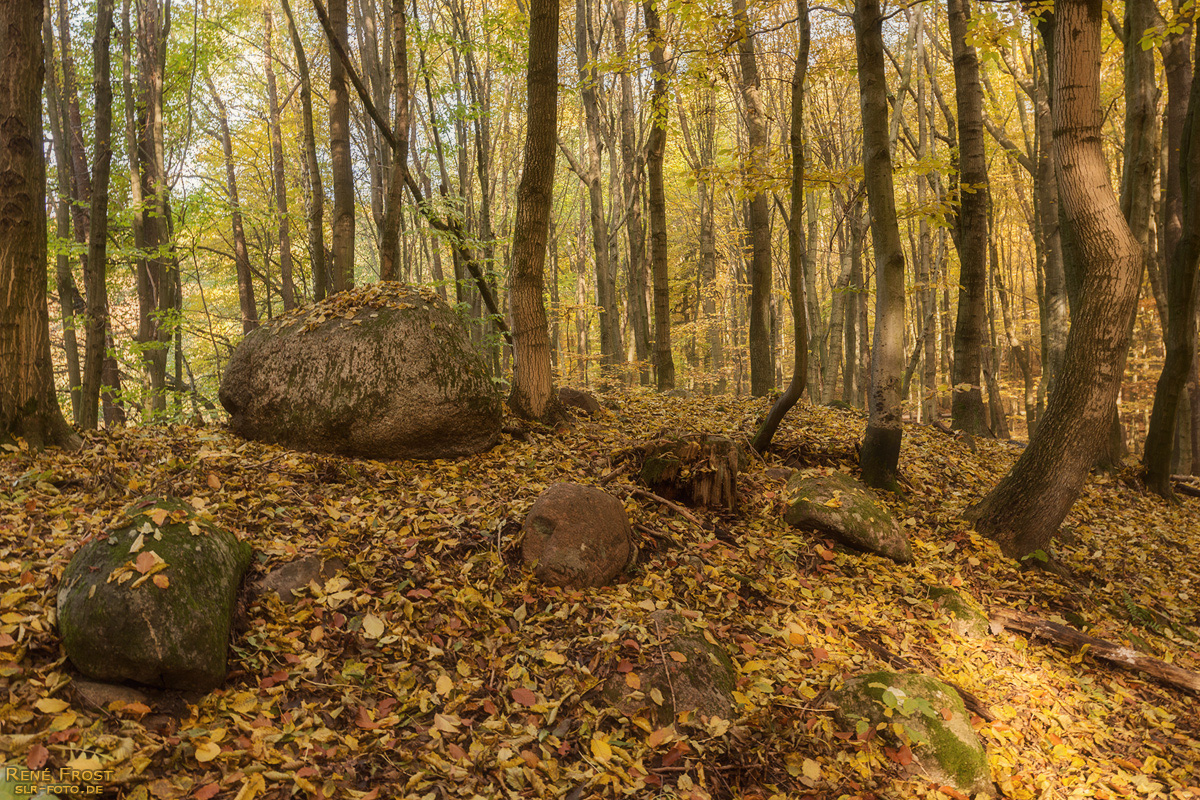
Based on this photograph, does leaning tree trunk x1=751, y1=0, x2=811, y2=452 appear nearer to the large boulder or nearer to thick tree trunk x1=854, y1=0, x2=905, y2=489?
thick tree trunk x1=854, y1=0, x2=905, y2=489

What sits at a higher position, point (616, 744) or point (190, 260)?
point (190, 260)

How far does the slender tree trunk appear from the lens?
311 inches

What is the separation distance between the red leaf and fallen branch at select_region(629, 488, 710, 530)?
3.90m

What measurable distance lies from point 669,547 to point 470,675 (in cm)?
192

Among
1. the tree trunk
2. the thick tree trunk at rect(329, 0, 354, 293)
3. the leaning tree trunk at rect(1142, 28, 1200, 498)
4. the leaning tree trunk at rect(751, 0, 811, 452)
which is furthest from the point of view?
the tree trunk

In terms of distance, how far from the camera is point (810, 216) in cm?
1465

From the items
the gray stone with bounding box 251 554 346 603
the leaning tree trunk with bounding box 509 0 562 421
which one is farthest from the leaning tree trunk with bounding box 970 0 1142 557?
the gray stone with bounding box 251 554 346 603

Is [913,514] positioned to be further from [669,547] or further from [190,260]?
[190,260]

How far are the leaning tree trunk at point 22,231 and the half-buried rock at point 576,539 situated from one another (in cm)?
395

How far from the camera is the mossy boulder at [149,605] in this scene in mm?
2680

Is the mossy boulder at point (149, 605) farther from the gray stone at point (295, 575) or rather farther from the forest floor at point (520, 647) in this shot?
the gray stone at point (295, 575)

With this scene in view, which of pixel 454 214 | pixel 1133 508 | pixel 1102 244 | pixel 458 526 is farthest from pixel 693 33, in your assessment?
pixel 1133 508

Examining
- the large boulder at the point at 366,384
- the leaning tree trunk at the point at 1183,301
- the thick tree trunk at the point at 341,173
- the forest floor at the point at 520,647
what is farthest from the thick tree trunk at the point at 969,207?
the thick tree trunk at the point at 341,173

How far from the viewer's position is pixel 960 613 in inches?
179
